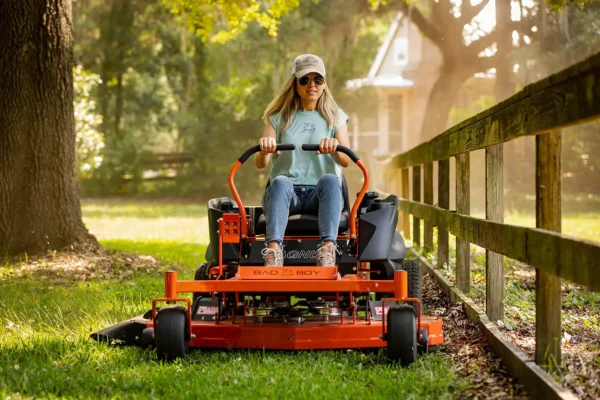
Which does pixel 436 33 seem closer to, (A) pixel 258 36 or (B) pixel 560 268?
(A) pixel 258 36

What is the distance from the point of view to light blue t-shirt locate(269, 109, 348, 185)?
18.7ft

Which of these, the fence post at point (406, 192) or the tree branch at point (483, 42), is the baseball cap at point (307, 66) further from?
the tree branch at point (483, 42)

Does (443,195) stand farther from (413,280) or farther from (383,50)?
(383,50)

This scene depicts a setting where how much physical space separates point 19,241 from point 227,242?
148 inches

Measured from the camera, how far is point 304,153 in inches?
228

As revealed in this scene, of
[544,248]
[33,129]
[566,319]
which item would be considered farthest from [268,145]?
[33,129]

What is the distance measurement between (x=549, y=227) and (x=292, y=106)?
2.40 m

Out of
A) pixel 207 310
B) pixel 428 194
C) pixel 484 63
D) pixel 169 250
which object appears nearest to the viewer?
pixel 207 310

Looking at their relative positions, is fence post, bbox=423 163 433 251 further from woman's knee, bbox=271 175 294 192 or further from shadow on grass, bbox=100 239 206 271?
woman's knee, bbox=271 175 294 192

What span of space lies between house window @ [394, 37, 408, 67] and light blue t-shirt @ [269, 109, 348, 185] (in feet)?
96.6

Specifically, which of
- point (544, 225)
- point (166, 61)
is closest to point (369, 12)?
point (166, 61)

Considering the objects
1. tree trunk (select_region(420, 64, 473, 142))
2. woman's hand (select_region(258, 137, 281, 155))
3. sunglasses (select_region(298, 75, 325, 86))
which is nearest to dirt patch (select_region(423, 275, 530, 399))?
woman's hand (select_region(258, 137, 281, 155))

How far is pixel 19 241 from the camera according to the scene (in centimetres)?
845

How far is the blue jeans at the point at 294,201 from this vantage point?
5.19 metres
